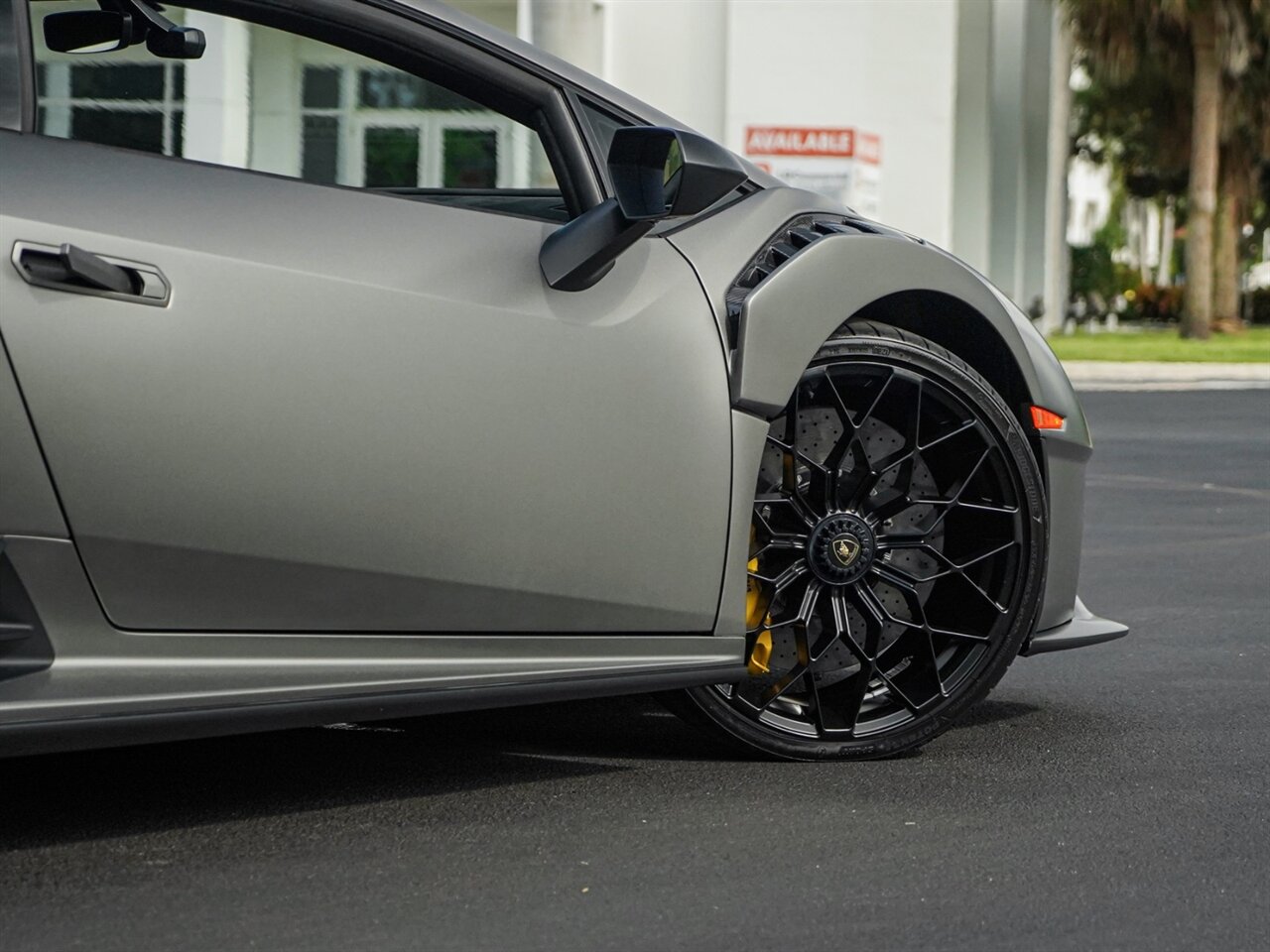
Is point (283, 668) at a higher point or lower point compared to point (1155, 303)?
lower

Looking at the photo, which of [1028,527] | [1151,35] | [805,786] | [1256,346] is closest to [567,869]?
[805,786]

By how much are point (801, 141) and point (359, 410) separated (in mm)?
22626

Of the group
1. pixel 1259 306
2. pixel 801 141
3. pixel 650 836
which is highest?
pixel 801 141

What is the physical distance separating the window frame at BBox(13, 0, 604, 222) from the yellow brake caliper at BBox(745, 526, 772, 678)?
74 centimetres

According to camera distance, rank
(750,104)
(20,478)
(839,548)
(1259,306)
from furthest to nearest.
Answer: (1259,306) < (750,104) < (839,548) < (20,478)

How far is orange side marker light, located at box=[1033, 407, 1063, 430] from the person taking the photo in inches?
152

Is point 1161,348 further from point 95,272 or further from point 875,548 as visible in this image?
point 95,272

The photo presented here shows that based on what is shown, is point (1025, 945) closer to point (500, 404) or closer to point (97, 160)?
point (500, 404)

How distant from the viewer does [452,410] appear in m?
3.09

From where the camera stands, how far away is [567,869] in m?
3.06

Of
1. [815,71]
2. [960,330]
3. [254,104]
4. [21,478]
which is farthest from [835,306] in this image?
[815,71]

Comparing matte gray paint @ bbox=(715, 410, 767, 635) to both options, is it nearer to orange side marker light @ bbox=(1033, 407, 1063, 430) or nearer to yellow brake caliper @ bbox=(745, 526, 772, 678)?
yellow brake caliper @ bbox=(745, 526, 772, 678)

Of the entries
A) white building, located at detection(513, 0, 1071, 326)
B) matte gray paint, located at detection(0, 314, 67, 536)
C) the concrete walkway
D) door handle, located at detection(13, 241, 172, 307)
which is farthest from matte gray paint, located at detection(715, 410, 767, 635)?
white building, located at detection(513, 0, 1071, 326)

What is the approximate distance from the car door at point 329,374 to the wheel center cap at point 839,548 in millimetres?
294
